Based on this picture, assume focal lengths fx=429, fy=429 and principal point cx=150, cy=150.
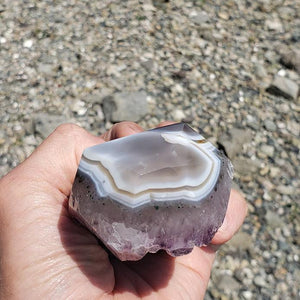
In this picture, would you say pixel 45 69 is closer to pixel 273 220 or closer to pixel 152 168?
pixel 273 220

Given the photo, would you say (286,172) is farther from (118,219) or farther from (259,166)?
(118,219)

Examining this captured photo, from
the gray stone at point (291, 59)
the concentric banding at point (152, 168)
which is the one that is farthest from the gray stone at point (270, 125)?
the concentric banding at point (152, 168)

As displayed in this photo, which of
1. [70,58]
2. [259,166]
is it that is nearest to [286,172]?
[259,166]

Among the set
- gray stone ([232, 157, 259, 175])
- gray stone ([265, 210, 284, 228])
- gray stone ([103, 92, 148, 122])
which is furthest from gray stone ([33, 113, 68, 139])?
gray stone ([265, 210, 284, 228])

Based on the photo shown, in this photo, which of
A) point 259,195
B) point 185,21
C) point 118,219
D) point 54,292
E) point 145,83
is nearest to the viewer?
point 118,219

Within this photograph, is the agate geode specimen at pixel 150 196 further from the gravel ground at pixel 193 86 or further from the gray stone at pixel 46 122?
the gray stone at pixel 46 122
